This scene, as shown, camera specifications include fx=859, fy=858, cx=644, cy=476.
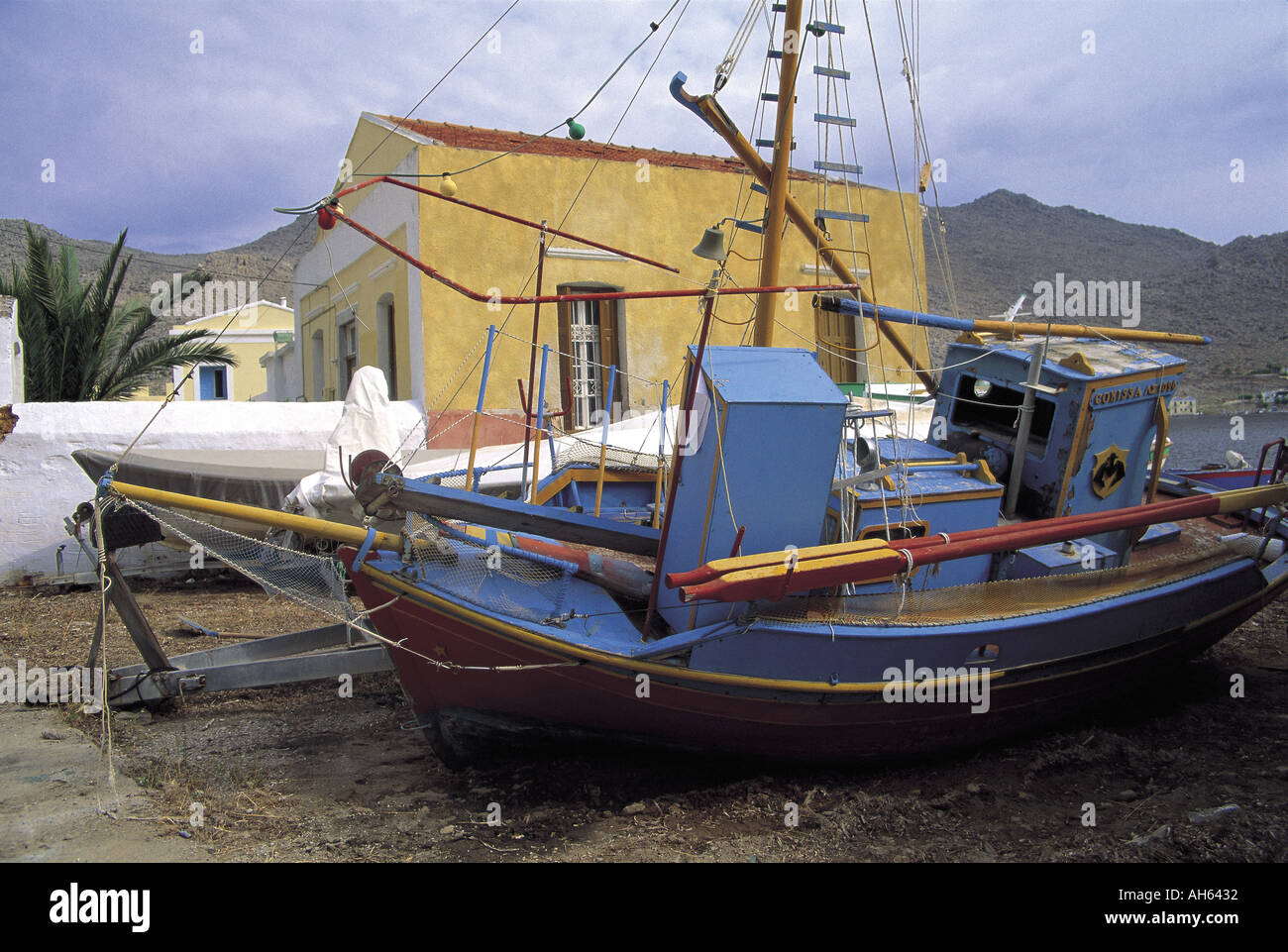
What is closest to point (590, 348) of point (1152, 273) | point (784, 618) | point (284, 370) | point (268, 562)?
point (268, 562)

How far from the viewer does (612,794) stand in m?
5.18

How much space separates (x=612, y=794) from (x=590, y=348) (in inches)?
384

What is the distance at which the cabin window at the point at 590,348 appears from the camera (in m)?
13.8

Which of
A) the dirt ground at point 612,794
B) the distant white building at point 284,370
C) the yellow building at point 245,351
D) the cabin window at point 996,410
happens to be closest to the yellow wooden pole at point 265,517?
the dirt ground at point 612,794

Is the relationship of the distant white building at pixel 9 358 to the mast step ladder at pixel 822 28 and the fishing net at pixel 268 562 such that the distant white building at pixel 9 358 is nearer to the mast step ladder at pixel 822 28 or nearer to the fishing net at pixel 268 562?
the fishing net at pixel 268 562

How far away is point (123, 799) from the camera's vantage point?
4.75 m

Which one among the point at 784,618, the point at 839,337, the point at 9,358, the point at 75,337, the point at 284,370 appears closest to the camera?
the point at 784,618

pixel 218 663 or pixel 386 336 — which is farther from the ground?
pixel 386 336

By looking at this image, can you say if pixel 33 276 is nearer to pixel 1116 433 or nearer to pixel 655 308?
pixel 655 308

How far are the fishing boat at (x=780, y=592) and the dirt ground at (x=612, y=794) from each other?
11.6 inches

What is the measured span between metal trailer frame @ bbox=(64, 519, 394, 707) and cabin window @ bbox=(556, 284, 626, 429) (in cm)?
802

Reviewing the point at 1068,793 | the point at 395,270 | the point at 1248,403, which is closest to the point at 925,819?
the point at 1068,793

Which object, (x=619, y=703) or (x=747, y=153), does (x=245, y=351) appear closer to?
(x=747, y=153)
